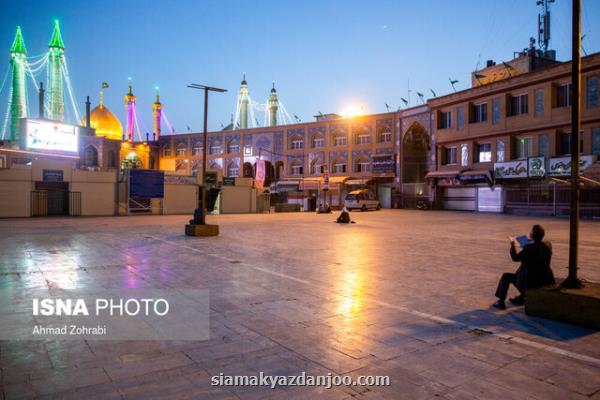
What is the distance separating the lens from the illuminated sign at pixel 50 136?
27547 mm

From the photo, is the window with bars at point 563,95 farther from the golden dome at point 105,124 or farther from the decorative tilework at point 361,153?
the golden dome at point 105,124

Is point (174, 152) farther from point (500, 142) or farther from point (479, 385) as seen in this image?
point (479, 385)

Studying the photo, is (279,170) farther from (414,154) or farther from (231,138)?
(414,154)

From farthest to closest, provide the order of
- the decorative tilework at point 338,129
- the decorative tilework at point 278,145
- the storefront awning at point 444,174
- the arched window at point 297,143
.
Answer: the decorative tilework at point 278,145, the arched window at point 297,143, the decorative tilework at point 338,129, the storefront awning at point 444,174

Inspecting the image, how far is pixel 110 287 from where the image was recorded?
6492mm

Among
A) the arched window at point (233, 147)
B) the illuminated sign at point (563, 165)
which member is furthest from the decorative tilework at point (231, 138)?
the illuminated sign at point (563, 165)

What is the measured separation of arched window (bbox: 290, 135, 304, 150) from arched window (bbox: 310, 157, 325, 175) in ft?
7.64

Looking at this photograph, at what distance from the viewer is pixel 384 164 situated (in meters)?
40.9

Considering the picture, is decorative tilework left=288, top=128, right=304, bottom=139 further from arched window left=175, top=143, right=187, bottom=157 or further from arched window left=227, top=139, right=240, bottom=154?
arched window left=175, top=143, right=187, bottom=157

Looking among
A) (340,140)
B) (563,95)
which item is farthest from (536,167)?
(340,140)

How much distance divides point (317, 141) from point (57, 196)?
2695cm

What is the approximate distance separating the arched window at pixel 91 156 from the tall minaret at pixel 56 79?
11.0 m

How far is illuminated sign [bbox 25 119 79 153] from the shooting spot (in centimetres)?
2755

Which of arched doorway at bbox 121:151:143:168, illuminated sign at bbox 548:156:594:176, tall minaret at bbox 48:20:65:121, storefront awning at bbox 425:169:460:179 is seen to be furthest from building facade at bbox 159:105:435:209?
tall minaret at bbox 48:20:65:121
